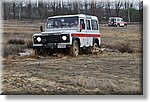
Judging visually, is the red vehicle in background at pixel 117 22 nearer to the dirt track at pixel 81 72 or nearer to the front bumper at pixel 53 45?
the dirt track at pixel 81 72

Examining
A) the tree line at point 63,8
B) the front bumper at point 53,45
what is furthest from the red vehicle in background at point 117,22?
the front bumper at point 53,45

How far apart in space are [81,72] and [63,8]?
2.08 ft

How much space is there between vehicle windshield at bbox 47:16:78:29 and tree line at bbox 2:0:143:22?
0.19 feet

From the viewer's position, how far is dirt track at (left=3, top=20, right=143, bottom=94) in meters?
4.46

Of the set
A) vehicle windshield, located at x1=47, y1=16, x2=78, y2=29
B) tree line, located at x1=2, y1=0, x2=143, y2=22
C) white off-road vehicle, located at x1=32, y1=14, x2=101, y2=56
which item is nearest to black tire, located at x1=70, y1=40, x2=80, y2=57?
white off-road vehicle, located at x1=32, y1=14, x2=101, y2=56

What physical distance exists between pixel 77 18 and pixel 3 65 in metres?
0.84

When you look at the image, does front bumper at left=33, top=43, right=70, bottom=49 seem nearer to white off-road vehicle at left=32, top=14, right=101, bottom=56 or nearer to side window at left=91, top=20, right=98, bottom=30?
white off-road vehicle at left=32, top=14, right=101, bottom=56

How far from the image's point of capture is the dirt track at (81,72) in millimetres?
4457

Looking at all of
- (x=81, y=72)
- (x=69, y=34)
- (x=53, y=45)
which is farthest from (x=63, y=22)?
(x=81, y=72)

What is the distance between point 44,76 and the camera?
4.52m

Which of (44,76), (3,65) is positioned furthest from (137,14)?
(3,65)

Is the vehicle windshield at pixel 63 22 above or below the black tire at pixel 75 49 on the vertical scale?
above

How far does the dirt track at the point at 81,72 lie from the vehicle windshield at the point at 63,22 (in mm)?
281

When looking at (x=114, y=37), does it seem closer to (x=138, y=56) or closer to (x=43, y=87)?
(x=138, y=56)
